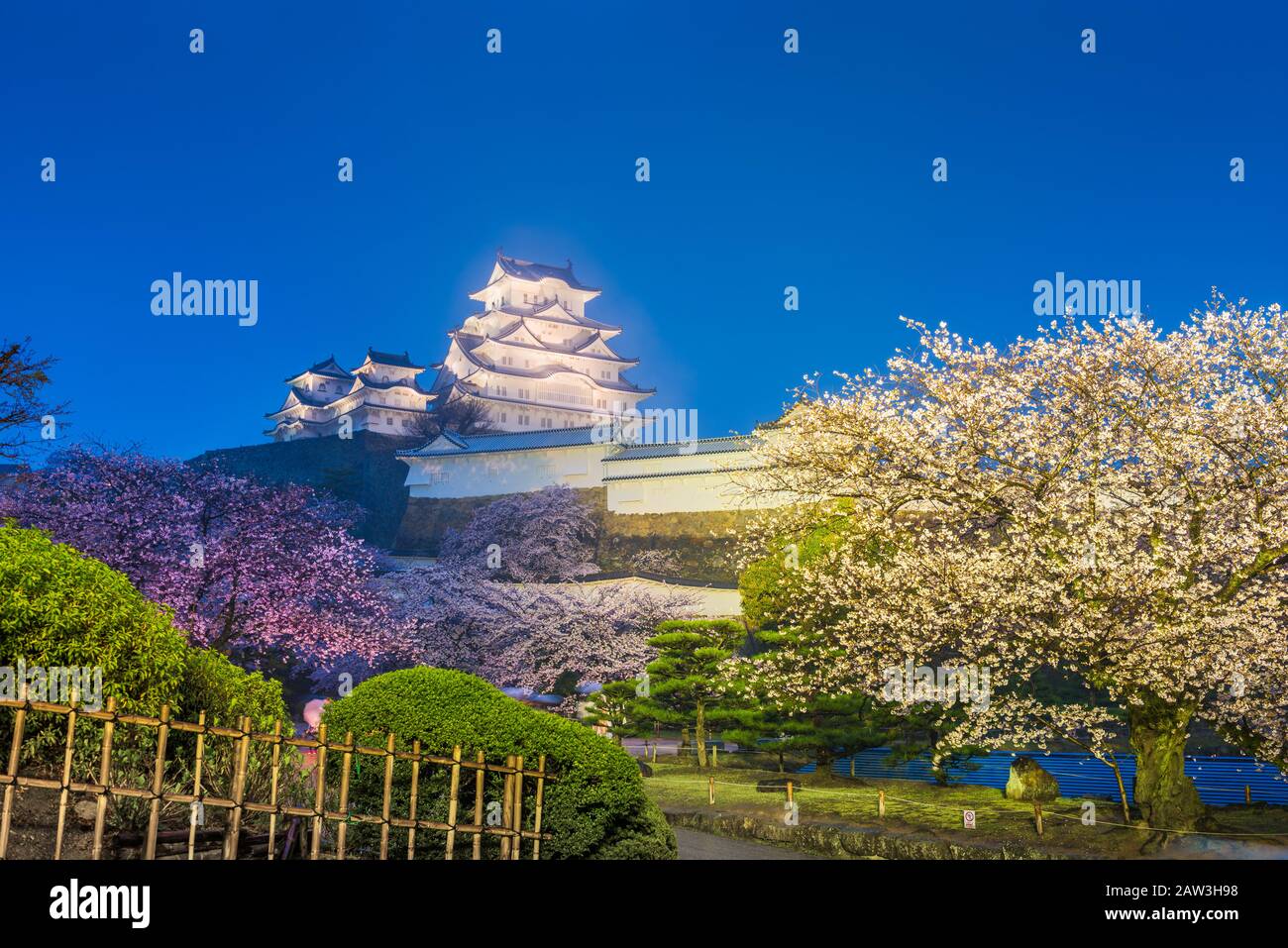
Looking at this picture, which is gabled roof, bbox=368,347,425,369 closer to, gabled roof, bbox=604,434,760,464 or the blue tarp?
gabled roof, bbox=604,434,760,464

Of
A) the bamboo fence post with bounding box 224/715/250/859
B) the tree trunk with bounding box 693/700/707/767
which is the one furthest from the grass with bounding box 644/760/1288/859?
the bamboo fence post with bounding box 224/715/250/859

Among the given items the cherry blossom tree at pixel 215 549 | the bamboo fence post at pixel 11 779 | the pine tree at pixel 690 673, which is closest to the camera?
the bamboo fence post at pixel 11 779

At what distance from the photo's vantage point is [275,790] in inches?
336

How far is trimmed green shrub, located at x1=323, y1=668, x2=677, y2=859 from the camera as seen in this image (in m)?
9.81

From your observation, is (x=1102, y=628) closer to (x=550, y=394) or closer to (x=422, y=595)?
(x=422, y=595)

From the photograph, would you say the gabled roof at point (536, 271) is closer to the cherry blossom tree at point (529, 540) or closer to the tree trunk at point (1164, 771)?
the cherry blossom tree at point (529, 540)

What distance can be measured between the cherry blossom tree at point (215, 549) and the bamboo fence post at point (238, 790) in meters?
15.9

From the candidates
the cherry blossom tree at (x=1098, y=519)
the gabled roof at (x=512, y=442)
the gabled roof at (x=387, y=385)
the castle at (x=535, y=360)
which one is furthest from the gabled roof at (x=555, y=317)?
the cherry blossom tree at (x=1098, y=519)

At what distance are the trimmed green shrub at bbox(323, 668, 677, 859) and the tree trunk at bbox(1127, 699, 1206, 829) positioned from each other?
7.71m

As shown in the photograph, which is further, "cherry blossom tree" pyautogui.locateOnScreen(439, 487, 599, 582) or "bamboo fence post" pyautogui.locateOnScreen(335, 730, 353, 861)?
"cherry blossom tree" pyautogui.locateOnScreen(439, 487, 599, 582)

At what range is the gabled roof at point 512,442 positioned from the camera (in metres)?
51.5

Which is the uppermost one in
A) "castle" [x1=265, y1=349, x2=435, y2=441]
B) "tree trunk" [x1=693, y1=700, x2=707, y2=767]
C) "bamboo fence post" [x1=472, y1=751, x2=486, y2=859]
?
"castle" [x1=265, y1=349, x2=435, y2=441]
